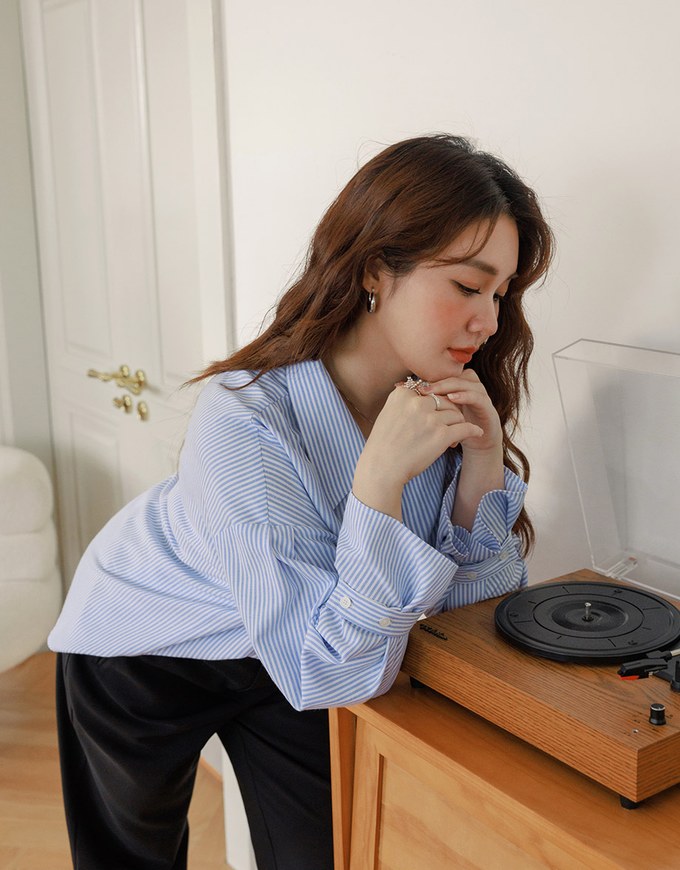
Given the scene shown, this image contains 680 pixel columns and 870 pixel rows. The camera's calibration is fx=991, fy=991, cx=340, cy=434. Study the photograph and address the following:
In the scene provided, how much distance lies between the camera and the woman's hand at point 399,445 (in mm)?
1169

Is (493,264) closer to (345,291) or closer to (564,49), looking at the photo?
(345,291)

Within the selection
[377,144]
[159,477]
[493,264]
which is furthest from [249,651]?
[159,477]

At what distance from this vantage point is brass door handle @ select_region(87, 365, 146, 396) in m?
2.71

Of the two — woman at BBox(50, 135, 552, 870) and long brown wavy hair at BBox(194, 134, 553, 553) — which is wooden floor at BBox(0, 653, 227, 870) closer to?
woman at BBox(50, 135, 552, 870)

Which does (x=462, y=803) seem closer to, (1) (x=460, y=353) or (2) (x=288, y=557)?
(2) (x=288, y=557)

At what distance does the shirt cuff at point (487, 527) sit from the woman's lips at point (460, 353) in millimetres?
192

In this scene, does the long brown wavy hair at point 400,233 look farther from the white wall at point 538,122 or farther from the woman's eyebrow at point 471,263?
the white wall at point 538,122

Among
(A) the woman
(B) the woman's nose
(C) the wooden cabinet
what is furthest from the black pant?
(B) the woman's nose

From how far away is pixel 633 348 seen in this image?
1.26 m

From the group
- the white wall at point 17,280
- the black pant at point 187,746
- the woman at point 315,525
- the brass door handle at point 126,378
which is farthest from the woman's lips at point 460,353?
the white wall at point 17,280

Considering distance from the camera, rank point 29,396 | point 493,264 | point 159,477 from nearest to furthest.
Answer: point 493,264 < point 159,477 < point 29,396

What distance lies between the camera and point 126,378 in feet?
9.05

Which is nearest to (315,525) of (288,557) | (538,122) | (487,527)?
(288,557)

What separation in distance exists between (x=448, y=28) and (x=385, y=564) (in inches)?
36.0
